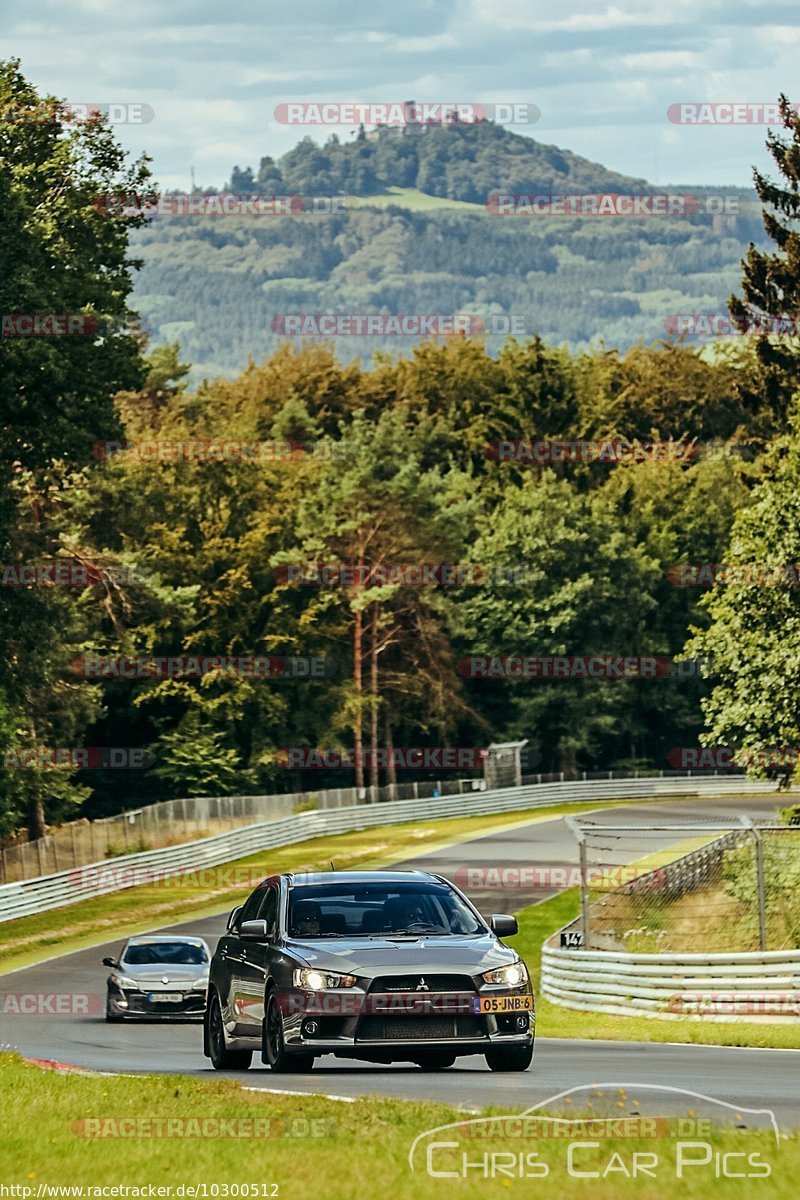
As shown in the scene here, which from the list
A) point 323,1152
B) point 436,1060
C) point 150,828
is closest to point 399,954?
point 436,1060

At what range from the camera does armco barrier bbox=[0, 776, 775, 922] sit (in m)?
52.7

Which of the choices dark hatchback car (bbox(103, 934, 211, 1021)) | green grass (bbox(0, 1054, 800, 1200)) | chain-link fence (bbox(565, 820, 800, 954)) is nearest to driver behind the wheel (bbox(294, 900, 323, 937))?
green grass (bbox(0, 1054, 800, 1200))

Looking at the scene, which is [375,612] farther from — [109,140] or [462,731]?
[109,140]

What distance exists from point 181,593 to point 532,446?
122ft

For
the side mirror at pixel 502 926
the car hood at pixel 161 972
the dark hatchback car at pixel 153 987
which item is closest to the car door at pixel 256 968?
the side mirror at pixel 502 926

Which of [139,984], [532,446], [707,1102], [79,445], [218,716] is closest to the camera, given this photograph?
[707,1102]

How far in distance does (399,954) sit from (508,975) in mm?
828

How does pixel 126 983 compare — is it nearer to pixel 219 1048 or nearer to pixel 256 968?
pixel 219 1048

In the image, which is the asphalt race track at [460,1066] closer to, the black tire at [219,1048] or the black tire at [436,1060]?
the black tire at [436,1060]

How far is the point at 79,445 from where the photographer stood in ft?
149

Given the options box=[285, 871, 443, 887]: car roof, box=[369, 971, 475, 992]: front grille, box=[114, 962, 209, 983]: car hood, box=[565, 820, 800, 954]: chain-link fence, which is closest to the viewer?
box=[369, 971, 475, 992]: front grille

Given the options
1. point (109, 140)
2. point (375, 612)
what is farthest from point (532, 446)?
point (109, 140)

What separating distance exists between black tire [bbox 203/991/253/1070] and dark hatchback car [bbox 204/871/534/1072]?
43cm

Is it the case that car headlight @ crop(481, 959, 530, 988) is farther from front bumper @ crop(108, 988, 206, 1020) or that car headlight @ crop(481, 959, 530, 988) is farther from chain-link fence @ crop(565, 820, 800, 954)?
front bumper @ crop(108, 988, 206, 1020)
